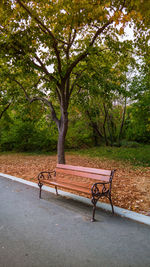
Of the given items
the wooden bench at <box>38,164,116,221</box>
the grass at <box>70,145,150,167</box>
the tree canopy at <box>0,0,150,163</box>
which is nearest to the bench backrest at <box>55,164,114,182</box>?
the wooden bench at <box>38,164,116,221</box>

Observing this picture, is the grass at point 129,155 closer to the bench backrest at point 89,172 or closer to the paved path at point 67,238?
the bench backrest at point 89,172

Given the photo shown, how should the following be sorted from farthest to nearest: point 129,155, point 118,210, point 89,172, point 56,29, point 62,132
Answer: point 129,155 → point 62,132 → point 56,29 → point 89,172 → point 118,210

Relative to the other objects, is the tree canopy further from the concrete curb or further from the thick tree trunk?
the concrete curb

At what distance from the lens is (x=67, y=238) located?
335 centimetres

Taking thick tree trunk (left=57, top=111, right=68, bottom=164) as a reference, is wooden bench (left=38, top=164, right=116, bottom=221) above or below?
below

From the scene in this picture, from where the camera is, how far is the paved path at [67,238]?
276cm

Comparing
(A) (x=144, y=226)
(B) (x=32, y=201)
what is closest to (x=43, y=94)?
(B) (x=32, y=201)

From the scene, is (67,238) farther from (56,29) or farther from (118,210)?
(56,29)

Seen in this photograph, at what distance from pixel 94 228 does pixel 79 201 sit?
1635 mm

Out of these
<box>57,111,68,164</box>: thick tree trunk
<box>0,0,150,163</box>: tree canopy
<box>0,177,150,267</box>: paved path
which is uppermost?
<box>0,0,150,163</box>: tree canopy

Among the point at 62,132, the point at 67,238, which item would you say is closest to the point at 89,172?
the point at 67,238

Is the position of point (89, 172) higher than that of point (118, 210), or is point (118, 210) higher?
point (89, 172)

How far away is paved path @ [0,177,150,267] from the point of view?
109 inches

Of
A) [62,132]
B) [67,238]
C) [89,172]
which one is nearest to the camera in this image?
[67,238]
